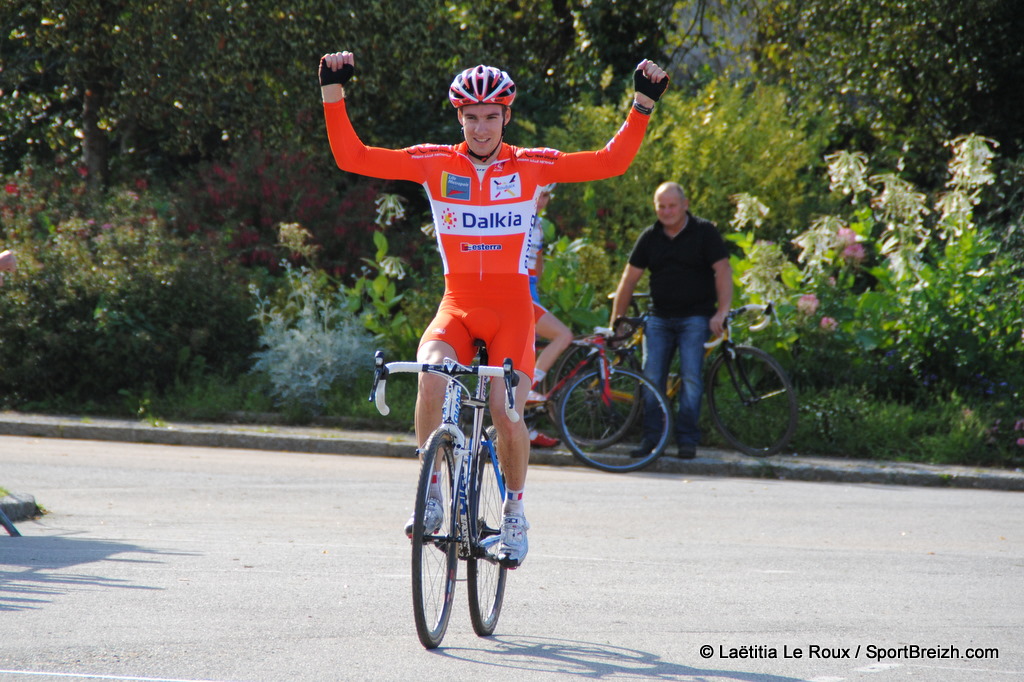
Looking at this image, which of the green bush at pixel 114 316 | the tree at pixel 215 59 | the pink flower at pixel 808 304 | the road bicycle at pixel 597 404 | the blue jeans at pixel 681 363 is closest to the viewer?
the blue jeans at pixel 681 363

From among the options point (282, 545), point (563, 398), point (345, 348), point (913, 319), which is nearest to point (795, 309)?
point (913, 319)

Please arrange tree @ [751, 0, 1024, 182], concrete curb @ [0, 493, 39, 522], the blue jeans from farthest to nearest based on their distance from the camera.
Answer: tree @ [751, 0, 1024, 182], the blue jeans, concrete curb @ [0, 493, 39, 522]

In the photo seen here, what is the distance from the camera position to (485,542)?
5.08m

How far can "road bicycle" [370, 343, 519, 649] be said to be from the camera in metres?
4.77

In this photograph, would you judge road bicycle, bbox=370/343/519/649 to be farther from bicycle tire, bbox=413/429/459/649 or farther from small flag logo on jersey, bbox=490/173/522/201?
small flag logo on jersey, bbox=490/173/522/201

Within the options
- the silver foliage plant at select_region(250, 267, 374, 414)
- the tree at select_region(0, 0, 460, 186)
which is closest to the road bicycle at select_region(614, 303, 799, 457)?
the silver foliage plant at select_region(250, 267, 374, 414)

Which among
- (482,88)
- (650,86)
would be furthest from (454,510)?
(650,86)

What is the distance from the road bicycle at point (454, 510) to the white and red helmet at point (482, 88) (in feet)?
3.71

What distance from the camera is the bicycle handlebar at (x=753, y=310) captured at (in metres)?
11.0

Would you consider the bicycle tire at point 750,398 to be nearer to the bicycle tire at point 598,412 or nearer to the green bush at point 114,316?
the bicycle tire at point 598,412

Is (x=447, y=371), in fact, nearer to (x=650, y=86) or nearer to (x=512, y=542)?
(x=512, y=542)

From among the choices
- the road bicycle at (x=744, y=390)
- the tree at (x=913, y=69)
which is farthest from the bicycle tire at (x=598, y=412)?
the tree at (x=913, y=69)

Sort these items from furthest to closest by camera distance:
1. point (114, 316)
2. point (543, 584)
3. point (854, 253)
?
point (114, 316) < point (854, 253) < point (543, 584)

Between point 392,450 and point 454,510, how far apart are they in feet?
22.4
